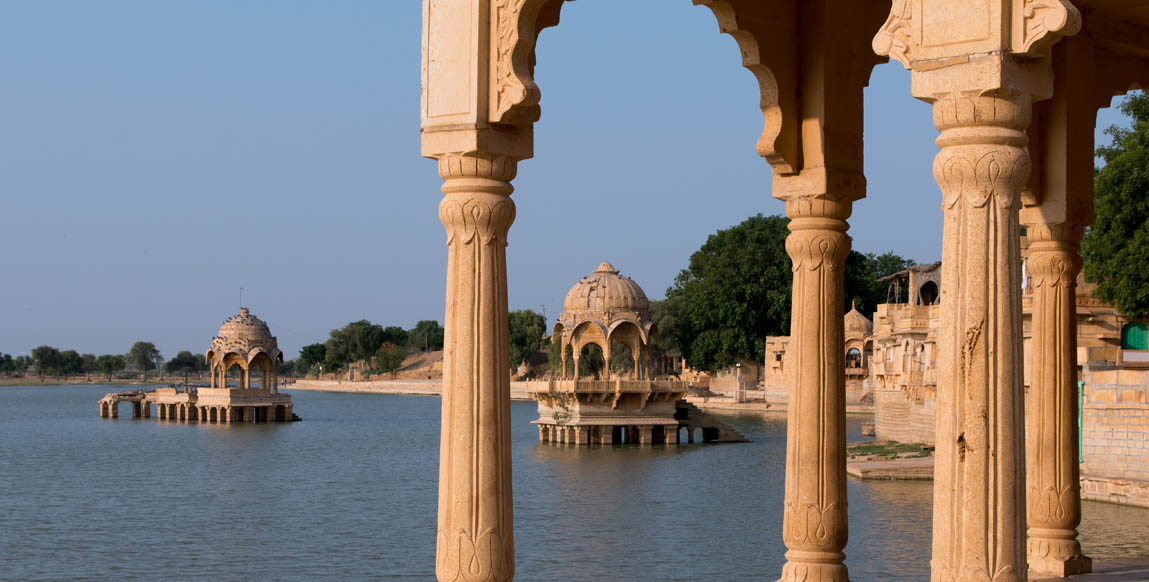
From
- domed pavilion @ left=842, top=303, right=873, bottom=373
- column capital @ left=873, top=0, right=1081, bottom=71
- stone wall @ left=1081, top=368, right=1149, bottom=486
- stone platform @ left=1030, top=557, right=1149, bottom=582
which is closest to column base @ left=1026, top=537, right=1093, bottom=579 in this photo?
stone platform @ left=1030, top=557, right=1149, bottom=582

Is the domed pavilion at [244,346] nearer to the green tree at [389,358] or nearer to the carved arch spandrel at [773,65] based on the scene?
the carved arch spandrel at [773,65]

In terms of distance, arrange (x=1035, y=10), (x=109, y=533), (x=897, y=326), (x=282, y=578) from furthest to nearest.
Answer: (x=897, y=326), (x=109, y=533), (x=282, y=578), (x=1035, y=10)

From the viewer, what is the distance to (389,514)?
3706 centimetres

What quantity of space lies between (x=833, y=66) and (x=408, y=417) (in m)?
82.4

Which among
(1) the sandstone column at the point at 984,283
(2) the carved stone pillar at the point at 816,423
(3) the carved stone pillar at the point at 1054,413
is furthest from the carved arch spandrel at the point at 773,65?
(1) the sandstone column at the point at 984,283

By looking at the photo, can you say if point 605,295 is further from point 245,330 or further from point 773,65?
point 773,65

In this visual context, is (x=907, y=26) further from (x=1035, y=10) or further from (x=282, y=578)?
(x=282, y=578)

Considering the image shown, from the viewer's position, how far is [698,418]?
187 ft

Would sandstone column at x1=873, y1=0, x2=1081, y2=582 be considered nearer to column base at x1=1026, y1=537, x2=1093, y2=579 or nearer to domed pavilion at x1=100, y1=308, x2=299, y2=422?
column base at x1=1026, y1=537, x2=1093, y2=579

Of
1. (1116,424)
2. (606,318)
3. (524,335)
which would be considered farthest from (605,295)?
(524,335)

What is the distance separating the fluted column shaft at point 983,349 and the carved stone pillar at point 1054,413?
452 centimetres

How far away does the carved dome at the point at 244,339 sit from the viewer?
75625mm

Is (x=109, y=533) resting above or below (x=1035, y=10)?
below

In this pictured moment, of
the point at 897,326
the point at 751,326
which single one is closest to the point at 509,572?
the point at 897,326
